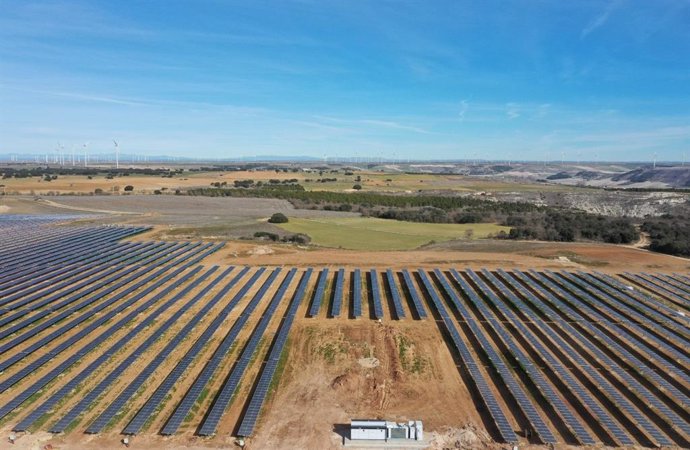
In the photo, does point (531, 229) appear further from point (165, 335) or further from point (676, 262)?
point (165, 335)

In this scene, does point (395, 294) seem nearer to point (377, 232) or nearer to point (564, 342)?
point (564, 342)

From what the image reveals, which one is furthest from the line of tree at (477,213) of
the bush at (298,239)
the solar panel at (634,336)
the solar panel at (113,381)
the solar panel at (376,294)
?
the solar panel at (113,381)

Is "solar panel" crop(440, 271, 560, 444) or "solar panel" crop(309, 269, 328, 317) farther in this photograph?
"solar panel" crop(309, 269, 328, 317)

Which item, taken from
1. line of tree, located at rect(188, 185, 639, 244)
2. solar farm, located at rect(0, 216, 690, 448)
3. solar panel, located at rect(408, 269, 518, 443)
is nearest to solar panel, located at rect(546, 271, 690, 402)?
solar farm, located at rect(0, 216, 690, 448)

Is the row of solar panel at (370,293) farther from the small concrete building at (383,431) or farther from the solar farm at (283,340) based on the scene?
the small concrete building at (383,431)

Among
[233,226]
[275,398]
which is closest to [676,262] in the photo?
[275,398]

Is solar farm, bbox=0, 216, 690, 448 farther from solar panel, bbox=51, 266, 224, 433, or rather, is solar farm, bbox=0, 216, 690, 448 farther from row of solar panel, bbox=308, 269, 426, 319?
row of solar panel, bbox=308, 269, 426, 319

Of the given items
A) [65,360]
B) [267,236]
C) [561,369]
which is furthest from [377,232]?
[65,360]
